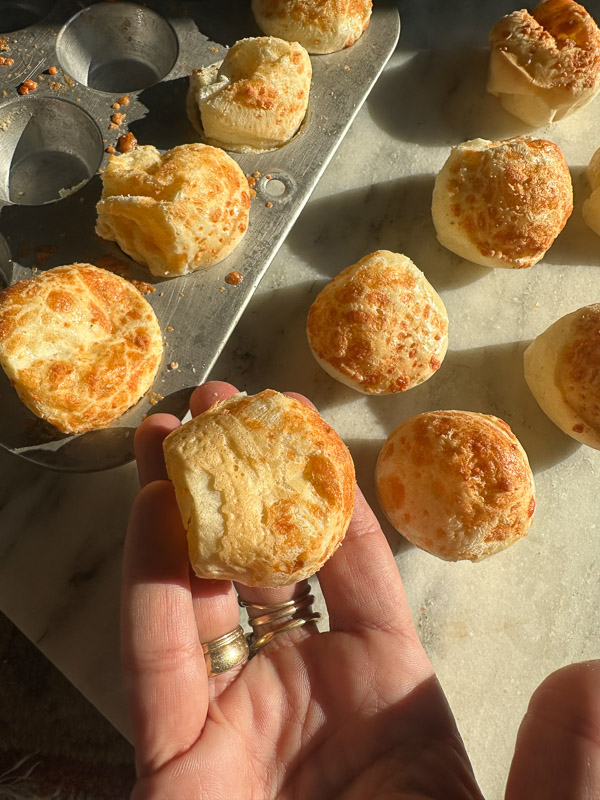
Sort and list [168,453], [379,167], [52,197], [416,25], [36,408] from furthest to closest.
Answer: [416,25]
[379,167]
[52,197]
[36,408]
[168,453]

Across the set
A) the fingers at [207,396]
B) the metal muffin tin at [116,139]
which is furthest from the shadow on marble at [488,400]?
the metal muffin tin at [116,139]

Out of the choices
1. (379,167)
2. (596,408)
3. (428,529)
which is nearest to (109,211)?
(379,167)

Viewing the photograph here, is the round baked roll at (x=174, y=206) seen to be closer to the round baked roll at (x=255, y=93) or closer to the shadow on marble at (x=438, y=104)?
the round baked roll at (x=255, y=93)

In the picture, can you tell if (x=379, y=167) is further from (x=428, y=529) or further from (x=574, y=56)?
(x=428, y=529)

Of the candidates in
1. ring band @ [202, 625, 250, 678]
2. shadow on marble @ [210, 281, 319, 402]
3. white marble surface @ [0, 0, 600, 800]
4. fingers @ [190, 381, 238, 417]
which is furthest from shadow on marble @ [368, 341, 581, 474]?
ring band @ [202, 625, 250, 678]

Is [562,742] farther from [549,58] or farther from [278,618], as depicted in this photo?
[549,58]
